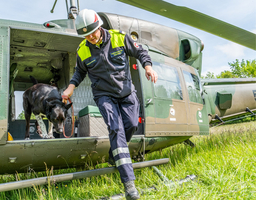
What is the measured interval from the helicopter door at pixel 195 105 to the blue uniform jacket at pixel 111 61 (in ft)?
6.09

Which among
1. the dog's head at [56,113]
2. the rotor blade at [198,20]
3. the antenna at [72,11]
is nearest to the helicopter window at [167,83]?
the rotor blade at [198,20]

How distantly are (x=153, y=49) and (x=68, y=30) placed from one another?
1.51m

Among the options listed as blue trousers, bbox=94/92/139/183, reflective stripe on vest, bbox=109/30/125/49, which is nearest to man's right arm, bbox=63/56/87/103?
blue trousers, bbox=94/92/139/183

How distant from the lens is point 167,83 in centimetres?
402

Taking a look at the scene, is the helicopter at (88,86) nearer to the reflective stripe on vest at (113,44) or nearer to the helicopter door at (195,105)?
the helicopter door at (195,105)

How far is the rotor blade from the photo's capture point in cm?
274

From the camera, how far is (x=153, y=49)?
4199 mm

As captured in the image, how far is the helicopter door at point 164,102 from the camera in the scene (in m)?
3.62

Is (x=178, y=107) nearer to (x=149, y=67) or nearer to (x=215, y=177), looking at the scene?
(x=215, y=177)

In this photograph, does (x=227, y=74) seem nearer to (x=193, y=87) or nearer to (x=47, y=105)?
(x=193, y=87)

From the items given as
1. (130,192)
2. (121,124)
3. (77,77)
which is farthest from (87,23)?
(130,192)

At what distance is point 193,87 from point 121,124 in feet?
8.12

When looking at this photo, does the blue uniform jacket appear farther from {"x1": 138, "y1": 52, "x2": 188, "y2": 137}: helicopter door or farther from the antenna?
the antenna

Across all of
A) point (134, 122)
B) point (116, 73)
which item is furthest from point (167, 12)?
point (134, 122)
